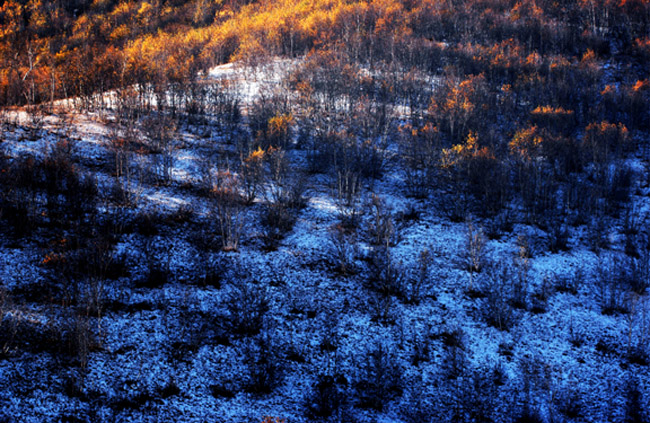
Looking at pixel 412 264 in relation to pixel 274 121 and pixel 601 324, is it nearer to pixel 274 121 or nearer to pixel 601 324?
pixel 601 324

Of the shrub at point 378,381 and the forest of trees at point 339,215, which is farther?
the forest of trees at point 339,215

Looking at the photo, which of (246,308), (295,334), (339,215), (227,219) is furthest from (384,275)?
(227,219)

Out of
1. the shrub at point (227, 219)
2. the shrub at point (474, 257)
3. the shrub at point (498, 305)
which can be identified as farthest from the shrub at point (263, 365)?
the shrub at point (474, 257)

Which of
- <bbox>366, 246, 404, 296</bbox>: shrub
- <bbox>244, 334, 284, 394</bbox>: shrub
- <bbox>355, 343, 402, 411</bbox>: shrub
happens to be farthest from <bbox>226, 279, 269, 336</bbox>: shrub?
<bbox>366, 246, 404, 296</bbox>: shrub

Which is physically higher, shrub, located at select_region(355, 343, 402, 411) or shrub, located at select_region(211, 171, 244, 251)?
shrub, located at select_region(211, 171, 244, 251)

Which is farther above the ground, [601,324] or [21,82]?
[21,82]

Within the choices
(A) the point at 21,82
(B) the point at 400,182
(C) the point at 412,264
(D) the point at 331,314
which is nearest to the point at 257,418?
(D) the point at 331,314

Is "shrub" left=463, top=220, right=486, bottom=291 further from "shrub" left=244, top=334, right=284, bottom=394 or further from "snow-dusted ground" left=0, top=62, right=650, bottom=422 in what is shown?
"shrub" left=244, top=334, right=284, bottom=394

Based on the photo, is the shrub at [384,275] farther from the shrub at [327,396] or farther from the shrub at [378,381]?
the shrub at [327,396]

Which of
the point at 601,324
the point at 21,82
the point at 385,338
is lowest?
the point at 601,324
